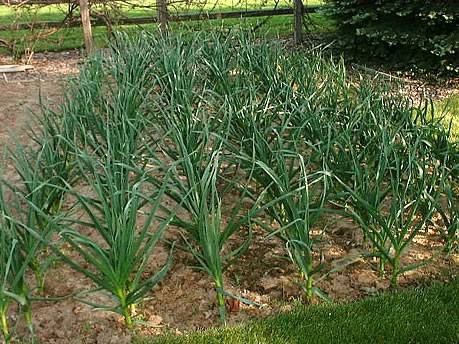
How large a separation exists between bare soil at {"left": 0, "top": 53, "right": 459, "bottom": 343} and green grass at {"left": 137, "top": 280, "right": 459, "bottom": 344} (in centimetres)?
12

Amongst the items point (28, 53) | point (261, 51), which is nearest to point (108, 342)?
point (261, 51)

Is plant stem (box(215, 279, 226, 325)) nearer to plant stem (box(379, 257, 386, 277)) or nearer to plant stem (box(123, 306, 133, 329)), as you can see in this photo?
plant stem (box(123, 306, 133, 329))

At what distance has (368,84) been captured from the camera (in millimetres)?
3686

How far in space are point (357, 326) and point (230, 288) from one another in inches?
22.8

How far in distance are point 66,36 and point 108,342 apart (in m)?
8.05

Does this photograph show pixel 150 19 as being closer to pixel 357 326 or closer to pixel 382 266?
pixel 382 266

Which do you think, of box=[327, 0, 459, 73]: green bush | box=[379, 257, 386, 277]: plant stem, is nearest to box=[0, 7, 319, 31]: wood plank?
box=[327, 0, 459, 73]: green bush

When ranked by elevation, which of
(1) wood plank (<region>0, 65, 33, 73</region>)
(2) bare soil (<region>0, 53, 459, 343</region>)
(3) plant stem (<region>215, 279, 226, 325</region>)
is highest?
(1) wood plank (<region>0, 65, 33, 73</region>)

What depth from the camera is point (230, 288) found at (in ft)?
8.86

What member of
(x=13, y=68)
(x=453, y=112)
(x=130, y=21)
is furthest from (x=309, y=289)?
(x=130, y=21)

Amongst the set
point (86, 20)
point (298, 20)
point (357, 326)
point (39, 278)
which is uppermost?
point (86, 20)

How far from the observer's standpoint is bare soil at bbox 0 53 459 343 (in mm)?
2465

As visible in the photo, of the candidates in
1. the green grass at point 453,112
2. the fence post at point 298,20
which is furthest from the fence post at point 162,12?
the green grass at point 453,112

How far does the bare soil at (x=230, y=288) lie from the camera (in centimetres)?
246
